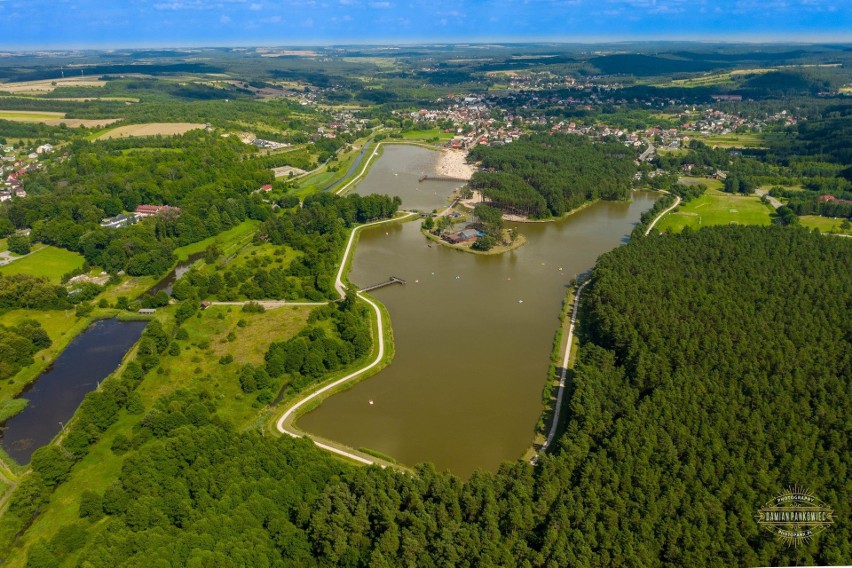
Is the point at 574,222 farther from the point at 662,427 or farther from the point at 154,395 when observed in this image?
the point at 154,395

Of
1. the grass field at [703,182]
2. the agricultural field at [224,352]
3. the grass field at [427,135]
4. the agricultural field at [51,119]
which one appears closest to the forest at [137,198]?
the agricultural field at [224,352]

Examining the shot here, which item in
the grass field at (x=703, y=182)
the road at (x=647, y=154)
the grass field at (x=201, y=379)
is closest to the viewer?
the grass field at (x=201, y=379)

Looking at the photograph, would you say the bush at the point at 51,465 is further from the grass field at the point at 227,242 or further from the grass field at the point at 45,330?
the grass field at the point at 227,242

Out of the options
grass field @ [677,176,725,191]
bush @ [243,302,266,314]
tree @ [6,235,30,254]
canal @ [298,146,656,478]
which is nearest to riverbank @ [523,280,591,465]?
canal @ [298,146,656,478]

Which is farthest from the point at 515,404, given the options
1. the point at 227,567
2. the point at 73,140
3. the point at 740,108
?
the point at 740,108

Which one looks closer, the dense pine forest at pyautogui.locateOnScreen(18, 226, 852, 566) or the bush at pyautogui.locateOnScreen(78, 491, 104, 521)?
the dense pine forest at pyautogui.locateOnScreen(18, 226, 852, 566)

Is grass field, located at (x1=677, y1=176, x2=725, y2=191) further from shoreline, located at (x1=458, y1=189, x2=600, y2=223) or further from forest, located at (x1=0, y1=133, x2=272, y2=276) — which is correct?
forest, located at (x1=0, y1=133, x2=272, y2=276)

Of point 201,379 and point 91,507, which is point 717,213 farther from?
point 91,507
